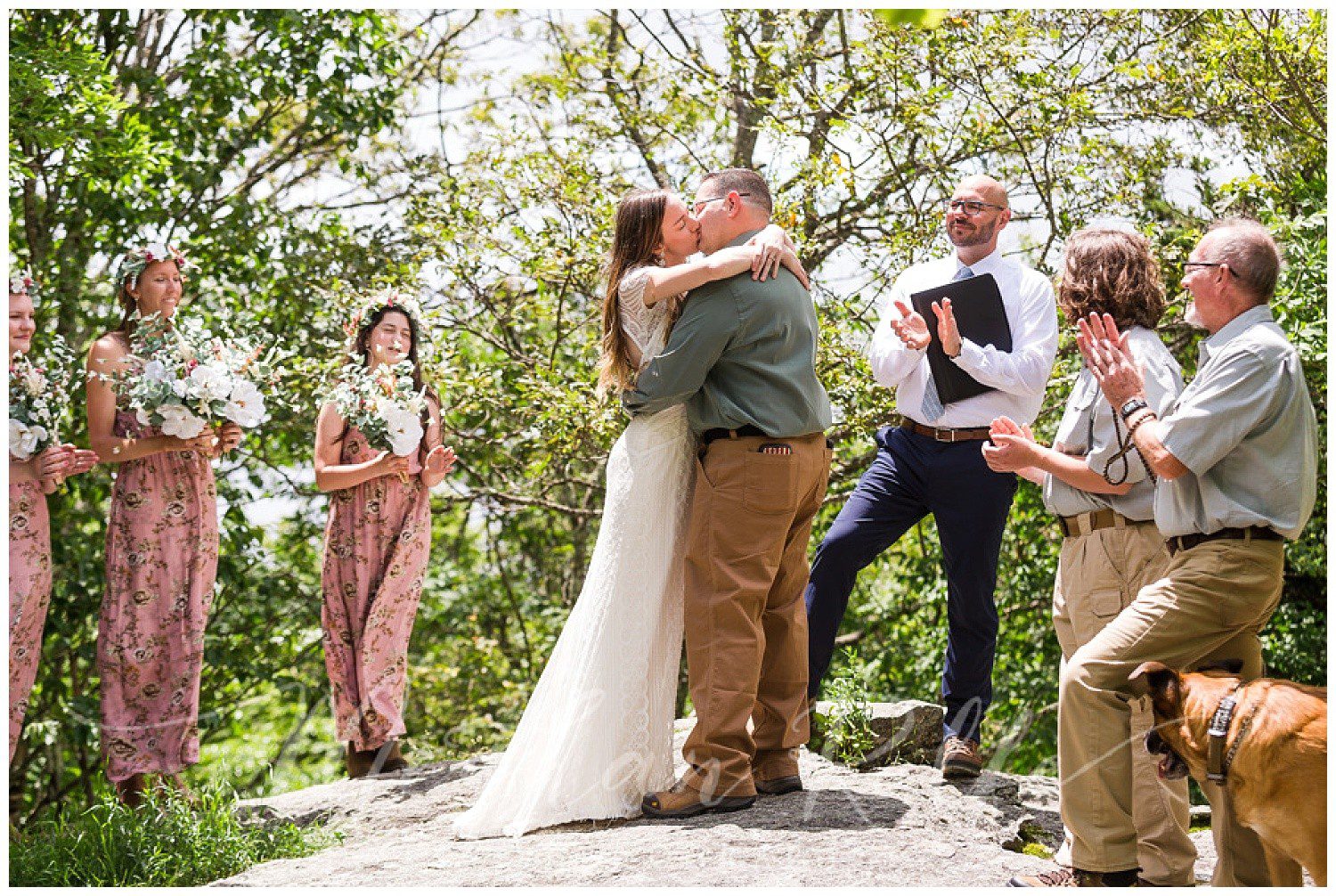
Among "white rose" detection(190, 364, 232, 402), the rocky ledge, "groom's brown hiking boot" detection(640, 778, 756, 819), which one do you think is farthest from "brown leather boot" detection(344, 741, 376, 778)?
"groom's brown hiking boot" detection(640, 778, 756, 819)

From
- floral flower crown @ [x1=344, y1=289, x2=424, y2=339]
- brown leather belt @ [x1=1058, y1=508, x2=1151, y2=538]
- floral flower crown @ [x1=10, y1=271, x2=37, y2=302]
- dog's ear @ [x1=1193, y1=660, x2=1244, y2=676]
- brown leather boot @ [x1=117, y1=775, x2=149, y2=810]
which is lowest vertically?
brown leather boot @ [x1=117, y1=775, x2=149, y2=810]

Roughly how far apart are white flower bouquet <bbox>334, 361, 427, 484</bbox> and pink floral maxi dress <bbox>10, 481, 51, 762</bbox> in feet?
4.35

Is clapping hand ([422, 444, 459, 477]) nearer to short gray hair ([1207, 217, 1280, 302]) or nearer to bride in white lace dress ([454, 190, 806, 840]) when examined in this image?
bride in white lace dress ([454, 190, 806, 840])

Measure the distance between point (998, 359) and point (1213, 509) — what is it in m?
1.52

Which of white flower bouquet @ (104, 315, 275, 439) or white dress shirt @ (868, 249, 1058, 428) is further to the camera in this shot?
white flower bouquet @ (104, 315, 275, 439)

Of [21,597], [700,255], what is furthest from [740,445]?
[21,597]

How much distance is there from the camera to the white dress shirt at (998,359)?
16.9 ft

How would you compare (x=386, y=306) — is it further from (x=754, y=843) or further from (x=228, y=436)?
(x=754, y=843)

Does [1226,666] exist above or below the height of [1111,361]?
below

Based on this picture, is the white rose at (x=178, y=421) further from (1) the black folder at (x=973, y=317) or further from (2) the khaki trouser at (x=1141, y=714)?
(2) the khaki trouser at (x=1141, y=714)

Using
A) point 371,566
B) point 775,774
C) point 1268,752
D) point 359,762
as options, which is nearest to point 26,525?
→ point 371,566

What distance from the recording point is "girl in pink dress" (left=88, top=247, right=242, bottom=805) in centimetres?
562

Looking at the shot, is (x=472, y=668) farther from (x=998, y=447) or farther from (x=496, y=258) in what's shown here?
(x=998, y=447)

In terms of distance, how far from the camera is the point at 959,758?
5.41 meters
